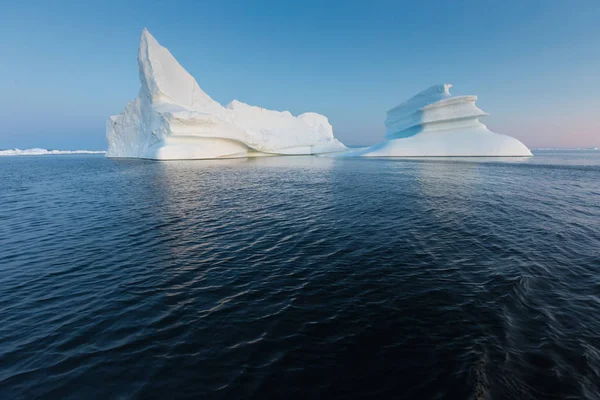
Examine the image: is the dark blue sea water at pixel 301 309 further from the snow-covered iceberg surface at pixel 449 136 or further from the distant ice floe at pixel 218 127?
the snow-covered iceberg surface at pixel 449 136

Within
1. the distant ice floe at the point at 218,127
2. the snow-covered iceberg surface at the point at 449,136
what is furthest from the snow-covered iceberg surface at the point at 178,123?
the snow-covered iceberg surface at the point at 449,136

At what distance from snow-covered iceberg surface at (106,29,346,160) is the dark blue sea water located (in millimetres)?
41445

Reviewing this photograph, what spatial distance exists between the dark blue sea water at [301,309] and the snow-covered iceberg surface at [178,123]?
41.4 m

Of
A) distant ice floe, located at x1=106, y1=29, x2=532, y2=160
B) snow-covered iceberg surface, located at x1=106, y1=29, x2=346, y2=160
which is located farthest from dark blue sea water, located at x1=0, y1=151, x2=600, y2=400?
distant ice floe, located at x1=106, y1=29, x2=532, y2=160

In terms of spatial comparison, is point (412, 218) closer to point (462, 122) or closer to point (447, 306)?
point (447, 306)

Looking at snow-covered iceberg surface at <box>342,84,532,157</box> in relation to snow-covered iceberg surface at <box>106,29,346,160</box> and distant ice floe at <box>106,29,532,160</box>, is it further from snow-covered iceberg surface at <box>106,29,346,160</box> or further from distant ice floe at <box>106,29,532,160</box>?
snow-covered iceberg surface at <box>106,29,346,160</box>

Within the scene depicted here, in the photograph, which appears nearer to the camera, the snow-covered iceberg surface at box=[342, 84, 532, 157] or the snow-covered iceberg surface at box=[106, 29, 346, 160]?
the snow-covered iceberg surface at box=[106, 29, 346, 160]

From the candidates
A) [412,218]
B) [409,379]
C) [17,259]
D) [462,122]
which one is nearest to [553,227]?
[412,218]

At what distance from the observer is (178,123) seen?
47406mm

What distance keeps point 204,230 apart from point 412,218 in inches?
383

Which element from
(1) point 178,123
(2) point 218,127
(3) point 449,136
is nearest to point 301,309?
(1) point 178,123

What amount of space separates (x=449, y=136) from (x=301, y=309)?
65.9 meters

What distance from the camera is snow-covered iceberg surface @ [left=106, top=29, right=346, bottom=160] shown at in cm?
4994

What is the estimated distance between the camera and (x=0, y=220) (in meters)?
13.0
